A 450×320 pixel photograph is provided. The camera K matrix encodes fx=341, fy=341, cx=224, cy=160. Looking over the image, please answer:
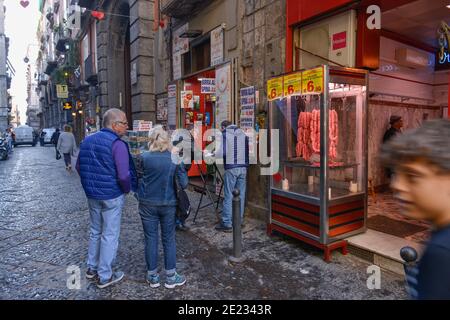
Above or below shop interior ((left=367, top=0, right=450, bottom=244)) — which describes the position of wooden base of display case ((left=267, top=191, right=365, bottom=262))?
below

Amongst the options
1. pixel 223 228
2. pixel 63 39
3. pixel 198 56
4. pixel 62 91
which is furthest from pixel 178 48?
pixel 63 39

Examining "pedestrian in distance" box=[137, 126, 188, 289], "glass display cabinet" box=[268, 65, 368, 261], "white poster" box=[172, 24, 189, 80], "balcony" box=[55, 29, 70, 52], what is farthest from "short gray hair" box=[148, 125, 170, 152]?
"balcony" box=[55, 29, 70, 52]

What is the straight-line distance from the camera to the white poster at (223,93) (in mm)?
7605

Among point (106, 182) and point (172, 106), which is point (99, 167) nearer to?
point (106, 182)

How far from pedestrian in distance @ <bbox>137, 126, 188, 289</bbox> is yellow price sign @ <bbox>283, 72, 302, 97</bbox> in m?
2.15

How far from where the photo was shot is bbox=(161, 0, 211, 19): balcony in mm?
8977

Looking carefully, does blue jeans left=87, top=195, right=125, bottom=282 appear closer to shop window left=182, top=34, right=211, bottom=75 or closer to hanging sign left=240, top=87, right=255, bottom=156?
hanging sign left=240, top=87, right=255, bottom=156

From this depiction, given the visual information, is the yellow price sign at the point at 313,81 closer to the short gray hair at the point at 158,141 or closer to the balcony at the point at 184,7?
the short gray hair at the point at 158,141

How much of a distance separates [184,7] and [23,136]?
112 feet

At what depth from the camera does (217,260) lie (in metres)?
4.67

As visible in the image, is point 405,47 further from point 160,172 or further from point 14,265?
point 14,265

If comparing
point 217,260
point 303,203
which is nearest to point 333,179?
point 303,203

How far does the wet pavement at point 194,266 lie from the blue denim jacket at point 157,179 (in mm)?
1020

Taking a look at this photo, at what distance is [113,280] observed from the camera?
398 cm
